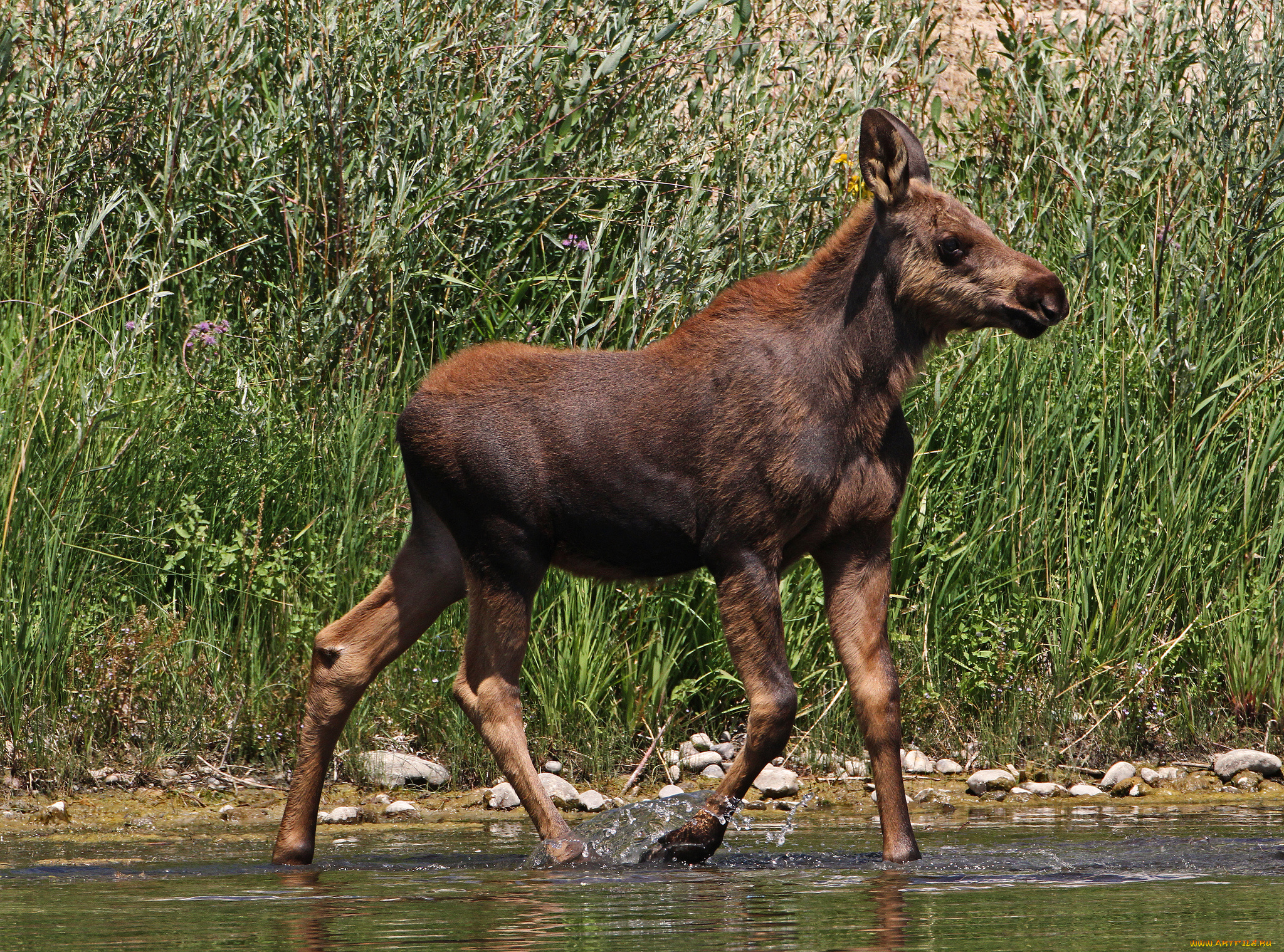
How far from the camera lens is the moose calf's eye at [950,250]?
18.4 feet

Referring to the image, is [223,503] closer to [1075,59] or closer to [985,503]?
[985,503]

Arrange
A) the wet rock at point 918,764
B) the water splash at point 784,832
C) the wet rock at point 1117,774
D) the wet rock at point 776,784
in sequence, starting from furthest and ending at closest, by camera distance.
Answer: the wet rock at point 918,764, the wet rock at point 1117,774, the wet rock at point 776,784, the water splash at point 784,832

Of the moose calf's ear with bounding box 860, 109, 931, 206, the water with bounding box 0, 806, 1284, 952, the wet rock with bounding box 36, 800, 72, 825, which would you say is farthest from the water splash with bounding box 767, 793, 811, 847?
the wet rock with bounding box 36, 800, 72, 825

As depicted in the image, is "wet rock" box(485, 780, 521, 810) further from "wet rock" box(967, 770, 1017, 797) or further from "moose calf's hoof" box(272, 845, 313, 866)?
"wet rock" box(967, 770, 1017, 797)

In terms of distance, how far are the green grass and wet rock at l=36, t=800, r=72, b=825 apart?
11.4 inches

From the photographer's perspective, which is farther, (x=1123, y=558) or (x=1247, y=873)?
(x=1123, y=558)

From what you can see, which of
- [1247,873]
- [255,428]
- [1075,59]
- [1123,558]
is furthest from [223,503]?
[1075,59]

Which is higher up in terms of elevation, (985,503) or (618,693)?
(985,503)

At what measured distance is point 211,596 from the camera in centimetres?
743

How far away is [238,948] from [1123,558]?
190 inches

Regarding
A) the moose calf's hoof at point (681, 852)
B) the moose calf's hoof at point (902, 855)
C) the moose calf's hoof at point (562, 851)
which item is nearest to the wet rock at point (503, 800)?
the moose calf's hoof at point (562, 851)

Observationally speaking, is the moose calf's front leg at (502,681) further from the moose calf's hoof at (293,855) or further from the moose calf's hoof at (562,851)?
the moose calf's hoof at (293,855)

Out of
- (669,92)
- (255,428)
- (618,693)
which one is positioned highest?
(669,92)

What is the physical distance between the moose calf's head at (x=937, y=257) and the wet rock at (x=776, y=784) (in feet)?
7.15
